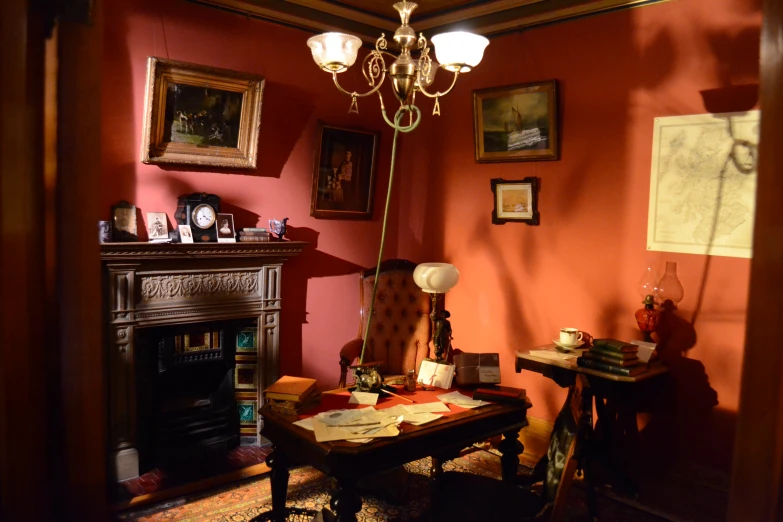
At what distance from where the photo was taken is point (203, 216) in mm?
3701

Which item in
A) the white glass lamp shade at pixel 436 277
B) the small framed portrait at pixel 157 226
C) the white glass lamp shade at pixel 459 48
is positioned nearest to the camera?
the white glass lamp shade at pixel 459 48

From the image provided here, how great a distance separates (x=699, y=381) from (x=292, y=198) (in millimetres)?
2987

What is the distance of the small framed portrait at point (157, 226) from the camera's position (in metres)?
3.55

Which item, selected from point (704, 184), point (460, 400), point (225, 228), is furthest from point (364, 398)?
point (704, 184)

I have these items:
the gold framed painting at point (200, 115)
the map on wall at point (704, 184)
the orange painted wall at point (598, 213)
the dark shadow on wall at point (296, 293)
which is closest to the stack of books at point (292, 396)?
the dark shadow on wall at point (296, 293)

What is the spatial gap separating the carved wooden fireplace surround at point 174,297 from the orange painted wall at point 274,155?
0.25 m

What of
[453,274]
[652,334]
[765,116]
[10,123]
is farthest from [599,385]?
[10,123]

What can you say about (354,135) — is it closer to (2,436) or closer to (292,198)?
(292,198)

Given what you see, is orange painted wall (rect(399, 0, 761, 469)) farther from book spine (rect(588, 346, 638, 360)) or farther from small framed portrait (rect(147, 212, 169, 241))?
small framed portrait (rect(147, 212, 169, 241))

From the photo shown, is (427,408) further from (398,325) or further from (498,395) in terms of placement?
(398,325)

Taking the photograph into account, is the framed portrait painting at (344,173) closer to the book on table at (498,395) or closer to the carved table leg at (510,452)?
the book on table at (498,395)

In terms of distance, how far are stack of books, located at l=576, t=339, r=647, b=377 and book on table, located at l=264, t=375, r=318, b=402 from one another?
5.27 feet

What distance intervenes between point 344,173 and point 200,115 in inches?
49.2

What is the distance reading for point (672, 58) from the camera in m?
3.37
